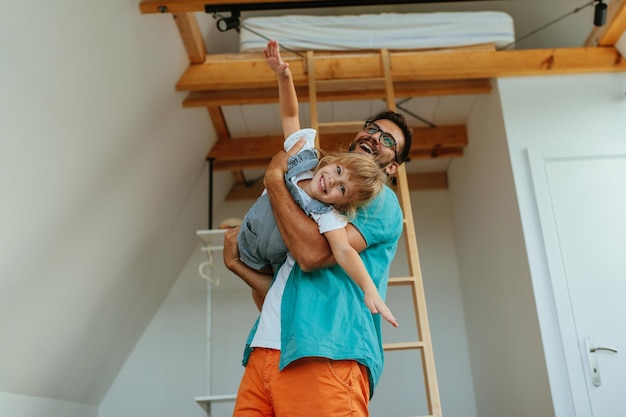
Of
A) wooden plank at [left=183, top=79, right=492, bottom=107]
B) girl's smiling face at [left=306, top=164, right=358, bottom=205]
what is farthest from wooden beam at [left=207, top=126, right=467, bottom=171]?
girl's smiling face at [left=306, top=164, right=358, bottom=205]

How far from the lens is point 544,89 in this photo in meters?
3.23

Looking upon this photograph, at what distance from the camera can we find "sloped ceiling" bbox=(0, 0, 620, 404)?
1.92 metres

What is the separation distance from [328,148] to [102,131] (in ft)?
5.40

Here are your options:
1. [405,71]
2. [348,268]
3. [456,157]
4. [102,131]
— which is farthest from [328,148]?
[348,268]

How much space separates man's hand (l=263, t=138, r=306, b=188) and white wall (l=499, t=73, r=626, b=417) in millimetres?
1794

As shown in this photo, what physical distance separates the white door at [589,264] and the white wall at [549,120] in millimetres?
59

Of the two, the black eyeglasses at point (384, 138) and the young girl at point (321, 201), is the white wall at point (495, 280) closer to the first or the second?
the black eyeglasses at point (384, 138)

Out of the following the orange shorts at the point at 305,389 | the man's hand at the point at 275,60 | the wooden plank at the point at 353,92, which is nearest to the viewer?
the orange shorts at the point at 305,389

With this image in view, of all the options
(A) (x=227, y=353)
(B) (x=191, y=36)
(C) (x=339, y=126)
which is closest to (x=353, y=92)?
(C) (x=339, y=126)

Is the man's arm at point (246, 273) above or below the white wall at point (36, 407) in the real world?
above

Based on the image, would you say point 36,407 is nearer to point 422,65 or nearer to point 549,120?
point 422,65

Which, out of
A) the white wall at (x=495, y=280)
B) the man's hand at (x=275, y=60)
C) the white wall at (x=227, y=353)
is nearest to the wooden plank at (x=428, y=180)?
the white wall at (x=495, y=280)

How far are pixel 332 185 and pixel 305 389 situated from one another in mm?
470

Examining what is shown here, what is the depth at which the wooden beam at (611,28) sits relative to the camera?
293 centimetres
